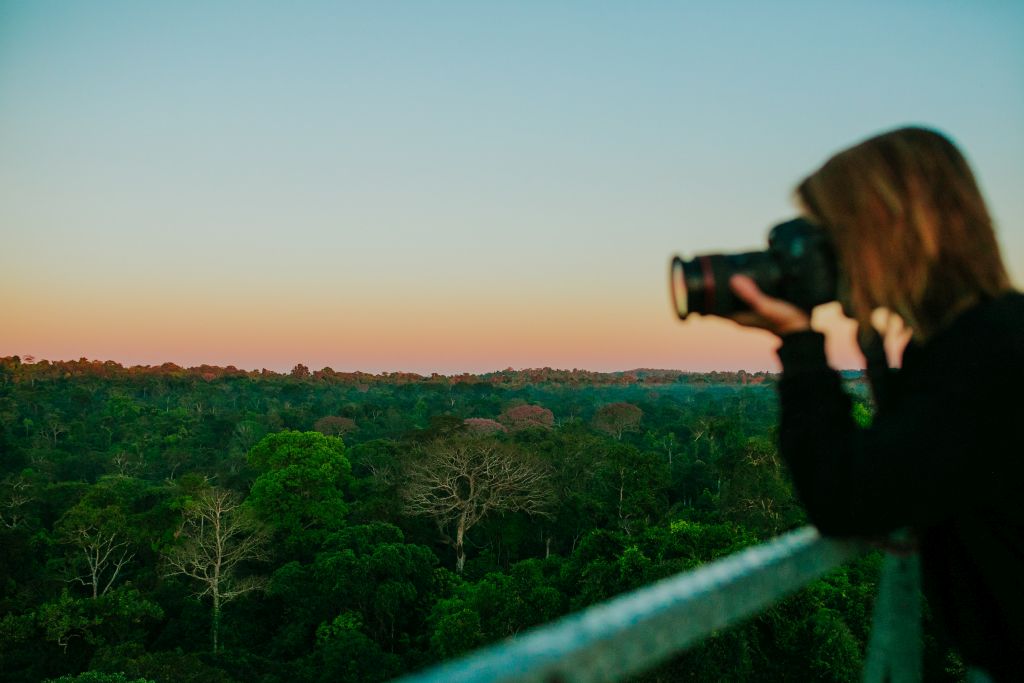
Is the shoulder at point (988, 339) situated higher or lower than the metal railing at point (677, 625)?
higher

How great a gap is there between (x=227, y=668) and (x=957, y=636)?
17.9 metres

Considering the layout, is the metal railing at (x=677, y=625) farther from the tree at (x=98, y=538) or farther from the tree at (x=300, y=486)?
the tree at (x=300, y=486)

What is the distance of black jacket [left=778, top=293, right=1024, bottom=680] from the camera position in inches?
27.7

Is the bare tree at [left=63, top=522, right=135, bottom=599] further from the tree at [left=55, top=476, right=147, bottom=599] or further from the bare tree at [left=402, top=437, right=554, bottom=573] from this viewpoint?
the bare tree at [left=402, top=437, right=554, bottom=573]

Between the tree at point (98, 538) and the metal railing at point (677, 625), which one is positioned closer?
the metal railing at point (677, 625)

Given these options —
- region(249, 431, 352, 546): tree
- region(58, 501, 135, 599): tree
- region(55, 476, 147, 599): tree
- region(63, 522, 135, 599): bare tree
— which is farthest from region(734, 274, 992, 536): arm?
region(249, 431, 352, 546): tree

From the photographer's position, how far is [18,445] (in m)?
38.4

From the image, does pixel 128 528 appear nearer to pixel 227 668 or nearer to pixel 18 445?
pixel 227 668

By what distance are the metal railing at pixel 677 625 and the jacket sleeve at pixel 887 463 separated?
51mm

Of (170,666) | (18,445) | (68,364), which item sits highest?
(68,364)

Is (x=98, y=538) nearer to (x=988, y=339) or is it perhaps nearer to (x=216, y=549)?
(x=216, y=549)

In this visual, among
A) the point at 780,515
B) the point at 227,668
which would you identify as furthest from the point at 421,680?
the point at 780,515

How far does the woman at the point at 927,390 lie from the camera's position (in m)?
0.71

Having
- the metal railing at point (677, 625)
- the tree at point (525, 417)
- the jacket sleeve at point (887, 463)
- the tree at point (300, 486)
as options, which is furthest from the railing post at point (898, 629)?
the tree at point (525, 417)
